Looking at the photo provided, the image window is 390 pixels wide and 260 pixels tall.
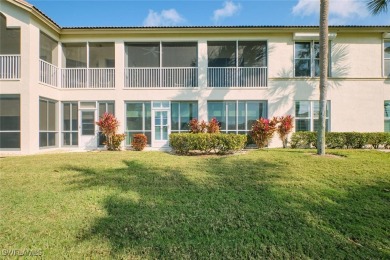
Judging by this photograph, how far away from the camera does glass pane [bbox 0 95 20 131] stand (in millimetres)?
12641

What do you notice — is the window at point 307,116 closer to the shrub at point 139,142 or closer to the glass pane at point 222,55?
the glass pane at point 222,55

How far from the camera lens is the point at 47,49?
14.6 meters

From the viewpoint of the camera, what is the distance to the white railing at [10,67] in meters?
12.8

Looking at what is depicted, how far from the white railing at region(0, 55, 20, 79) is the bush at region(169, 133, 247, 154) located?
9324mm

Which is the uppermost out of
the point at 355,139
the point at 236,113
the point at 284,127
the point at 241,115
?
the point at 236,113

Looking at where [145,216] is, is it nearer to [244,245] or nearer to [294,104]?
[244,245]

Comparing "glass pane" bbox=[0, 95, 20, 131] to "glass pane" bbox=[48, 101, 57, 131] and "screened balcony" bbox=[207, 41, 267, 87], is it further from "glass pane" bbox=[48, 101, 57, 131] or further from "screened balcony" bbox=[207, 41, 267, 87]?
"screened balcony" bbox=[207, 41, 267, 87]

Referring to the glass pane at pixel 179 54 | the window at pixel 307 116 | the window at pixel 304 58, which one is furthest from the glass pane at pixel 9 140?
the window at pixel 304 58

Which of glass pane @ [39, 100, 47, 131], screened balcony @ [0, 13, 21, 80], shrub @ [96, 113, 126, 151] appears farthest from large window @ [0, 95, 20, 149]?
shrub @ [96, 113, 126, 151]

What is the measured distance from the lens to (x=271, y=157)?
33.1 ft

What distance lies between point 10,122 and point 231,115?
1231 centimetres

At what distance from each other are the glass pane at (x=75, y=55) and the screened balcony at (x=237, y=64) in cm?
821

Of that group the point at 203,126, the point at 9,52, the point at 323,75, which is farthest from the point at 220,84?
the point at 9,52

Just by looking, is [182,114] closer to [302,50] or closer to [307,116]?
[307,116]
